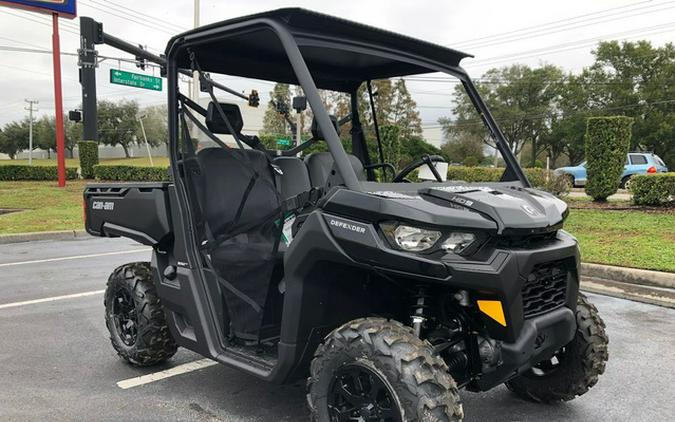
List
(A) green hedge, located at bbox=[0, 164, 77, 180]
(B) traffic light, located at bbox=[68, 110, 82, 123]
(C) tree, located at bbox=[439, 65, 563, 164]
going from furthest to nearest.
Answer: (C) tree, located at bbox=[439, 65, 563, 164]
(A) green hedge, located at bbox=[0, 164, 77, 180]
(B) traffic light, located at bbox=[68, 110, 82, 123]

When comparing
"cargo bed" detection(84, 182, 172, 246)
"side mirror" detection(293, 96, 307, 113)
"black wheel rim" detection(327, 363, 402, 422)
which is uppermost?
"side mirror" detection(293, 96, 307, 113)

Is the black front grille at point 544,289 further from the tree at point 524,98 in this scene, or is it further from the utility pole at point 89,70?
the tree at point 524,98

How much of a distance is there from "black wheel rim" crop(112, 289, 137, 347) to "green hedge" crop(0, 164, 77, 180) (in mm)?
28188

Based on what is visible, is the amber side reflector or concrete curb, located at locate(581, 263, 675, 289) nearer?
the amber side reflector

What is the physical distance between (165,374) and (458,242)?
268 cm

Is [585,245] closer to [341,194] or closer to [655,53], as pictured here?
[341,194]

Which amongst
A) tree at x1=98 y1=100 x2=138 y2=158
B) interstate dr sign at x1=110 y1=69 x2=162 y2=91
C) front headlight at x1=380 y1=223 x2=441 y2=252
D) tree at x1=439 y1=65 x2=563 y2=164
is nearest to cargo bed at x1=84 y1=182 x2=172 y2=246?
front headlight at x1=380 y1=223 x2=441 y2=252

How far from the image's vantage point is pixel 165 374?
402cm

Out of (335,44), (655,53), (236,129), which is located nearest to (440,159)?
(335,44)

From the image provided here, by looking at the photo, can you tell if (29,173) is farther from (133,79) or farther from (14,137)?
(14,137)

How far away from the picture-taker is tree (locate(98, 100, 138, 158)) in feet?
258

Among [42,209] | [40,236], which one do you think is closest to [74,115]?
[42,209]

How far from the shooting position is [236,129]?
3.38 m

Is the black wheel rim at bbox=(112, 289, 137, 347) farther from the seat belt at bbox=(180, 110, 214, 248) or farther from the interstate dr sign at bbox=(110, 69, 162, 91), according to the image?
the interstate dr sign at bbox=(110, 69, 162, 91)
